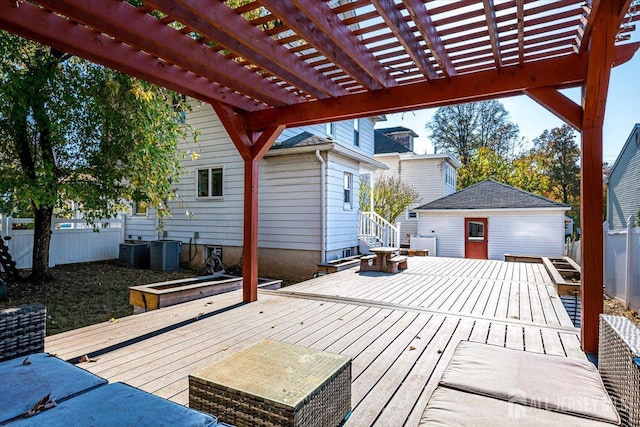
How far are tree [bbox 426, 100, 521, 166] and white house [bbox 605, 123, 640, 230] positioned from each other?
9897 millimetres

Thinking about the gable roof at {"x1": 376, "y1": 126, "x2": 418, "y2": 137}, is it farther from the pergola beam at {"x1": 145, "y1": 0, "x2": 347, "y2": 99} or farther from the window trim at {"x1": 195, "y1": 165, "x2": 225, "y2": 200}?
the pergola beam at {"x1": 145, "y1": 0, "x2": 347, "y2": 99}

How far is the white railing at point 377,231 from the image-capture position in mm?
11500

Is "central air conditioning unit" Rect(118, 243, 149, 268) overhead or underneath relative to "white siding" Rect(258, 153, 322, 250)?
underneath

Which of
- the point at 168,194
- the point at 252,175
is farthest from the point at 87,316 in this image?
the point at 252,175

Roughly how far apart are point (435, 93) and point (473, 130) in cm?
2601

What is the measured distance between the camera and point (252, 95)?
163 inches

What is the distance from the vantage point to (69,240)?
10.6 metres

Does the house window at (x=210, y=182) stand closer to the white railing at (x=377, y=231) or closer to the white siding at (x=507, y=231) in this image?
the white railing at (x=377, y=231)

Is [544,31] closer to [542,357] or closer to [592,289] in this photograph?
[592,289]

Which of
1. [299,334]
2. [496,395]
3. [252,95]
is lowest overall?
[299,334]

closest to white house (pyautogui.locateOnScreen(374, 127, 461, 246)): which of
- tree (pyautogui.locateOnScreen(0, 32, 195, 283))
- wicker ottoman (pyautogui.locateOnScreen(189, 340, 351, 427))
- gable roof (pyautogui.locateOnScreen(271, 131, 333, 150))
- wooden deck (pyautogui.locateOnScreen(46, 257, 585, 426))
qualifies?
gable roof (pyautogui.locateOnScreen(271, 131, 333, 150))

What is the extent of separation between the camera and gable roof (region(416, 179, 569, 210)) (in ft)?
45.3

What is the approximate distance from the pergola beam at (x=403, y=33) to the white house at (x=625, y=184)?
45.5 feet

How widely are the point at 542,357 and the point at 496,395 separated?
0.69 metres
